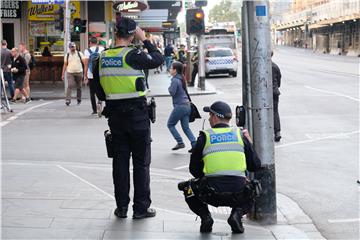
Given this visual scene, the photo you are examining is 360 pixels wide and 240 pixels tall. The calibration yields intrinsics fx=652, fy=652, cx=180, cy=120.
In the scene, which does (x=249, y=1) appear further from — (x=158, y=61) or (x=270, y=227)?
(x=270, y=227)

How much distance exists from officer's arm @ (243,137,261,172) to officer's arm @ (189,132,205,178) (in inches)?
16.4

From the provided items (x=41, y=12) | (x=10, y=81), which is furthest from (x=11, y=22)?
(x=10, y=81)

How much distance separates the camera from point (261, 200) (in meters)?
6.86

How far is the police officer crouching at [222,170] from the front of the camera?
236 inches

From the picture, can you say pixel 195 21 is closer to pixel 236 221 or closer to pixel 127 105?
pixel 127 105

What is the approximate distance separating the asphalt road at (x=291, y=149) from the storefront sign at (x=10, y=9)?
34.7 ft

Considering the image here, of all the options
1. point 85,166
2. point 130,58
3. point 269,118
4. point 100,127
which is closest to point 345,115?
point 100,127

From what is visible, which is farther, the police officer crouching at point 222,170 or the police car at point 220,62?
the police car at point 220,62

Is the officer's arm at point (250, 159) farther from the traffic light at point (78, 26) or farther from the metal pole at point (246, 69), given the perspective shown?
the traffic light at point (78, 26)

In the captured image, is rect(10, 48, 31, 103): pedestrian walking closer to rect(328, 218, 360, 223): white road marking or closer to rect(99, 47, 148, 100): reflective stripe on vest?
rect(99, 47, 148, 100): reflective stripe on vest

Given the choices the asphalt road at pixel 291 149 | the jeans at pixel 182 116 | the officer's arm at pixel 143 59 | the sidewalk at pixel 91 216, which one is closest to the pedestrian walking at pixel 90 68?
the asphalt road at pixel 291 149

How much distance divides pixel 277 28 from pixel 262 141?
127965 mm

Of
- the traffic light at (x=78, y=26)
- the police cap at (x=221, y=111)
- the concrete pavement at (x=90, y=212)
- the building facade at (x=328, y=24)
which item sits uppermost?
the building facade at (x=328, y=24)

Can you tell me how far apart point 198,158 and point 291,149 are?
20.3 ft
